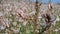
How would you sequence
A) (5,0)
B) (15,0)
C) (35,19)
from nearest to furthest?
1. (35,19)
2. (15,0)
3. (5,0)

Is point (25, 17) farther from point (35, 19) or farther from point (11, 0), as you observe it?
point (11, 0)

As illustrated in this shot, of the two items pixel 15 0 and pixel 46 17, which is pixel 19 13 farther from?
pixel 15 0

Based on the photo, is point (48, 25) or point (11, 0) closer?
point (48, 25)

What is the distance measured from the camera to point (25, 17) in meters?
0.64

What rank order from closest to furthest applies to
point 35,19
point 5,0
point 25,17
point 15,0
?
point 35,19, point 25,17, point 15,0, point 5,0

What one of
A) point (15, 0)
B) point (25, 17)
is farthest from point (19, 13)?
point (15, 0)

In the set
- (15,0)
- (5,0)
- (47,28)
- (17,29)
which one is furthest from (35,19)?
(5,0)

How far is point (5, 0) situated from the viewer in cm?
237

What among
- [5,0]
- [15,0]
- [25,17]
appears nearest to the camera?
[25,17]

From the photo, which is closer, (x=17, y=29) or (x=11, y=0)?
(x=17, y=29)

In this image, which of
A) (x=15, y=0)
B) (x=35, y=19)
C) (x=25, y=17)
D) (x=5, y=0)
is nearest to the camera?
(x=35, y=19)

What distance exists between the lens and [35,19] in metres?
0.54

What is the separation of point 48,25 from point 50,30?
0.03 meters

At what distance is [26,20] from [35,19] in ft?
0.28
